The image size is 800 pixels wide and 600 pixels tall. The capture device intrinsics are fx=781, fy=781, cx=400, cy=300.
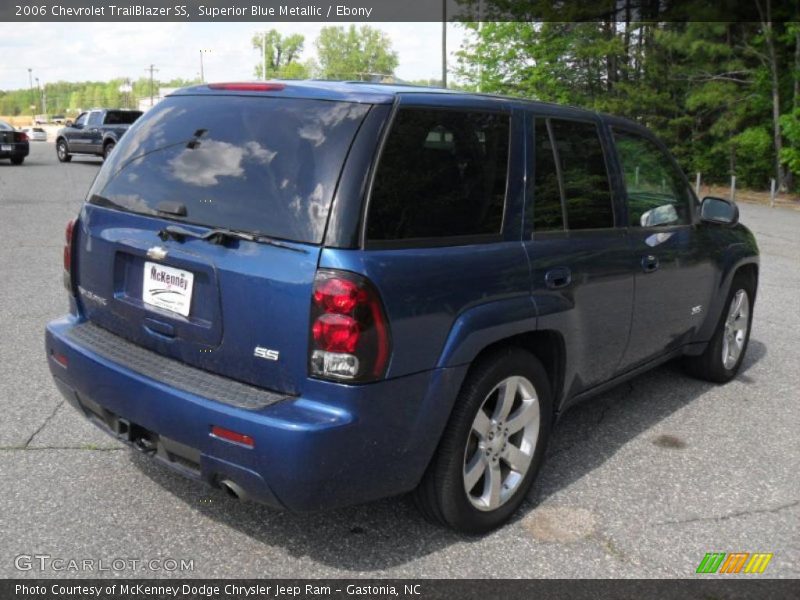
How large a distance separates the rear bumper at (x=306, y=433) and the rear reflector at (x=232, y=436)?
0.02 m

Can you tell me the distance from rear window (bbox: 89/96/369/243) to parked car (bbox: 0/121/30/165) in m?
24.8

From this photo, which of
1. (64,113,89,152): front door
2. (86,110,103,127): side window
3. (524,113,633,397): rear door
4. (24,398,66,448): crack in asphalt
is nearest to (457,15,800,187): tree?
(86,110,103,127): side window

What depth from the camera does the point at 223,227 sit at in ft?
9.28

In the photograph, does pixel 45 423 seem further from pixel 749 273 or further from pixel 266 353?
pixel 749 273

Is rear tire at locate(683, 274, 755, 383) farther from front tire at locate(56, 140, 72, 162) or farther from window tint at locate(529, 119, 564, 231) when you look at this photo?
front tire at locate(56, 140, 72, 162)

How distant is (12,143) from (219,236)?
25.8m

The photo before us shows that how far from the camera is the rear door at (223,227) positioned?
105 inches

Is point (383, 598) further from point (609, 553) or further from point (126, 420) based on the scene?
point (126, 420)

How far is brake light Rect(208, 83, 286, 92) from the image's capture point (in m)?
3.05

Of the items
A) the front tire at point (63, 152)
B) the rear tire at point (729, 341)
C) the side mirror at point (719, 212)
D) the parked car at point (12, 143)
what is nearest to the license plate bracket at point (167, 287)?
the side mirror at point (719, 212)

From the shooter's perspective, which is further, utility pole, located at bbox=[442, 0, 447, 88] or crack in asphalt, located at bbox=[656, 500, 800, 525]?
utility pole, located at bbox=[442, 0, 447, 88]

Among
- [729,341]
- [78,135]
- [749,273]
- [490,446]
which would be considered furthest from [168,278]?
[78,135]

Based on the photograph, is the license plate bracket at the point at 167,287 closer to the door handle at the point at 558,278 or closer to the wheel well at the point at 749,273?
the door handle at the point at 558,278

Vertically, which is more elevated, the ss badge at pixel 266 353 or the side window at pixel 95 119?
the side window at pixel 95 119
